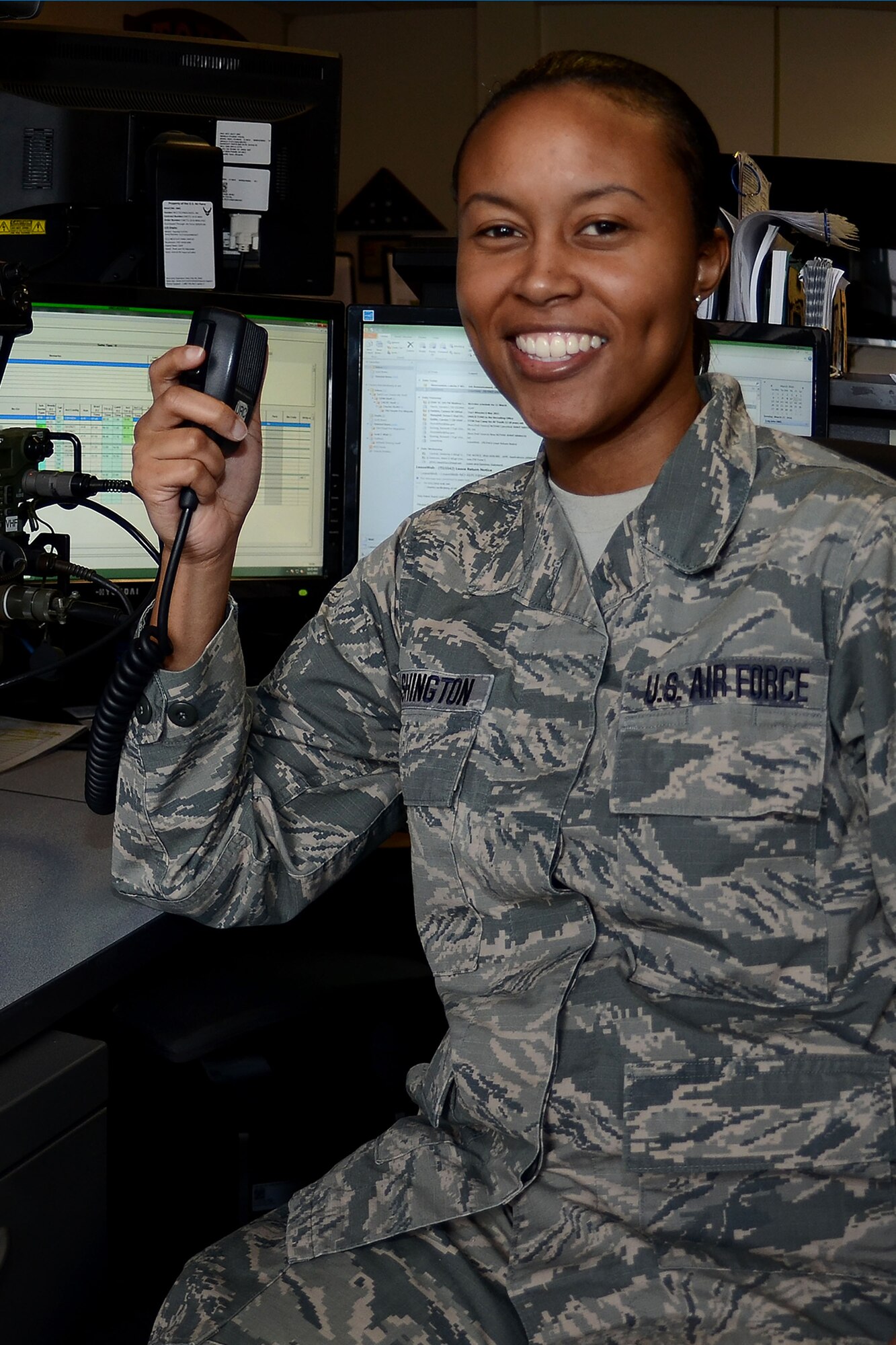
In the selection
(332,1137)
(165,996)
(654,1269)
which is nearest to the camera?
(654,1269)

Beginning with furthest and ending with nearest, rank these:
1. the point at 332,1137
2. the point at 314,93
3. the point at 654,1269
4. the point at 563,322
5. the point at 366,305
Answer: the point at 314,93
the point at 366,305
the point at 332,1137
the point at 563,322
the point at 654,1269

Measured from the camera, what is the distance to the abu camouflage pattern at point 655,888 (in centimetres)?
84

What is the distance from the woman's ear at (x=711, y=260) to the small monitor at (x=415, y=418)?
0.67m

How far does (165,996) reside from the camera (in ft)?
3.56

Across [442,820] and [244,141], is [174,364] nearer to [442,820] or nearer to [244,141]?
[442,820]

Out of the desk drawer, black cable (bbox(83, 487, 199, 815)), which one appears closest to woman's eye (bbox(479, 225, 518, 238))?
black cable (bbox(83, 487, 199, 815))

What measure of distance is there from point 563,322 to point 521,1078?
1.77 feet

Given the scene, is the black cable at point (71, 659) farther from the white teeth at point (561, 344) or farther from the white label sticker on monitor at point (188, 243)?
the white label sticker on monitor at point (188, 243)

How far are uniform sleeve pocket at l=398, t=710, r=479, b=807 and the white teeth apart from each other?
27 cm

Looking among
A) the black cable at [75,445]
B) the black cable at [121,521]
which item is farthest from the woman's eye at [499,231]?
the black cable at [75,445]

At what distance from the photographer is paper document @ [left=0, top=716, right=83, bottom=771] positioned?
4.71ft

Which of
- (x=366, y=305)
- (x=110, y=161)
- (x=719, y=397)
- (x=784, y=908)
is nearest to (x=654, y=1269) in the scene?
(x=784, y=908)

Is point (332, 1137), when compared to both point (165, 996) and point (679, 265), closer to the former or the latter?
point (165, 996)

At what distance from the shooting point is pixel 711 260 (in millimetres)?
1019
